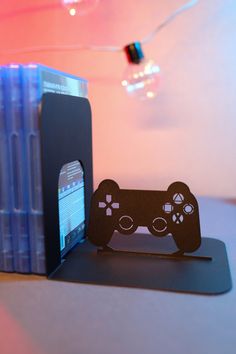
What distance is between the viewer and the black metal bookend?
0.56 meters

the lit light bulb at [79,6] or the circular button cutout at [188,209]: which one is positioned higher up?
the lit light bulb at [79,6]

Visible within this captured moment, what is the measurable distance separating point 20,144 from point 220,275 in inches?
13.8

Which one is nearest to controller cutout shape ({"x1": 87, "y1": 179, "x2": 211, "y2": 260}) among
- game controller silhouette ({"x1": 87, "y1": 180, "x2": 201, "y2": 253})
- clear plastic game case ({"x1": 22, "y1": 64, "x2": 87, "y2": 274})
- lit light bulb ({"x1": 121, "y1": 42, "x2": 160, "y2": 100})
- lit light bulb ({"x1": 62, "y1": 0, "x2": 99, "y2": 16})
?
game controller silhouette ({"x1": 87, "y1": 180, "x2": 201, "y2": 253})

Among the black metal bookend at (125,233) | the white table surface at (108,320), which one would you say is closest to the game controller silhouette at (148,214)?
the black metal bookend at (125,233)

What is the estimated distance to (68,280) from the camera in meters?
0.55

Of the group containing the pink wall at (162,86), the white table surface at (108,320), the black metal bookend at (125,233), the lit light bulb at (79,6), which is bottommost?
the white table surface at (108,320)

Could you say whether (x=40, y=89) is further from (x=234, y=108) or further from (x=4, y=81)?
(x=234, y=108)

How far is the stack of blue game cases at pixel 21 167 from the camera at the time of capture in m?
0.55

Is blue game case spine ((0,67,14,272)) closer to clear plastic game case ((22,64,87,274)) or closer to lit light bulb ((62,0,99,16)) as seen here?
clear plastic game case ((22,64,87,274))

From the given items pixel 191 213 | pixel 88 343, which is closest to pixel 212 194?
pixel 191 213

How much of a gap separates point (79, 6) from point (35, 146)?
67 centimetres

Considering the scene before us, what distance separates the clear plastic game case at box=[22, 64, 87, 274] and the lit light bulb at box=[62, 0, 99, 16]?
56 cm

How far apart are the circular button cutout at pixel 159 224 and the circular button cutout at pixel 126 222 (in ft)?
0.13

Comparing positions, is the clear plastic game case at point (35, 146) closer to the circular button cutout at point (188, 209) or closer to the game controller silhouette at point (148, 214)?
the game controller silhouette at point (148, 214)
